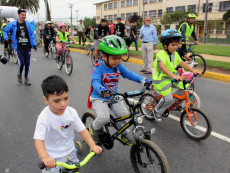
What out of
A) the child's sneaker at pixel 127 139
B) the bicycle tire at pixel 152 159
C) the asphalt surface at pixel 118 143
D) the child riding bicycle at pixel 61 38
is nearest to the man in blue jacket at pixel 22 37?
the asphalt surface at pixel 118 143

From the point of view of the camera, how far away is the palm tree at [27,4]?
37.9m

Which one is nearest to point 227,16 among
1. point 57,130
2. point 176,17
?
point 176,17

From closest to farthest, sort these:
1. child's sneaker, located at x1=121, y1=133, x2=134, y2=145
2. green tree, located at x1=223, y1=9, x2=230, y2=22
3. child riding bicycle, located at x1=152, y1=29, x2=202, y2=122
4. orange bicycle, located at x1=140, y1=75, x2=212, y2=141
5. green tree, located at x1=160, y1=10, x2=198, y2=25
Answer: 1. child's sneaker, located at x1=121, y1=133, x2=134, y2=145
2. orange bicycle, located at x1=140, y1=75, x2=212, y2=141
3. child riding bicycle, located at x1=152, y1=29, x2=202, y2=122
4. green tree, located at x1=223, y1=9, x2=230, y2=22
5. green tree, located at x1=160, y1=10, x2=198, y2=25

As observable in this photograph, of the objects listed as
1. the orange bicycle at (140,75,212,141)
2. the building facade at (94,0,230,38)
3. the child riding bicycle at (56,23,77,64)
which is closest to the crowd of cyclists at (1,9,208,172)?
the orange bicycle at (140,75,212,141)

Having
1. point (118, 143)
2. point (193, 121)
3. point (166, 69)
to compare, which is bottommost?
point (118, 143)

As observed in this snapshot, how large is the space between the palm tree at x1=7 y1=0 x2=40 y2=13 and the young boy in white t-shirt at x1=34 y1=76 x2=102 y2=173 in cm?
4249

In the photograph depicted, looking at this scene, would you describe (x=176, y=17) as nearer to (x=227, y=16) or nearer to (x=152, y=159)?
(x=227, y=16)

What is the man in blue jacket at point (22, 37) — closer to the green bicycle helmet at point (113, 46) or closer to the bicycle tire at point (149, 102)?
the bicycle tire at point (149, 102)

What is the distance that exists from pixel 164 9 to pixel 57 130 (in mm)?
59674

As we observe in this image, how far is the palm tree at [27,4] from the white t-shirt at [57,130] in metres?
42.5

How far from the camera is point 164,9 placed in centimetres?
5588

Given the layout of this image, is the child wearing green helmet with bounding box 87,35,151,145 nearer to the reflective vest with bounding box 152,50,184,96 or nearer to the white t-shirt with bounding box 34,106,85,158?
the white t-shirt with bounding box 34,106,85,158

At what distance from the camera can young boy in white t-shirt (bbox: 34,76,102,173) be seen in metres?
1.81

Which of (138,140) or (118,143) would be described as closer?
(138,140)
